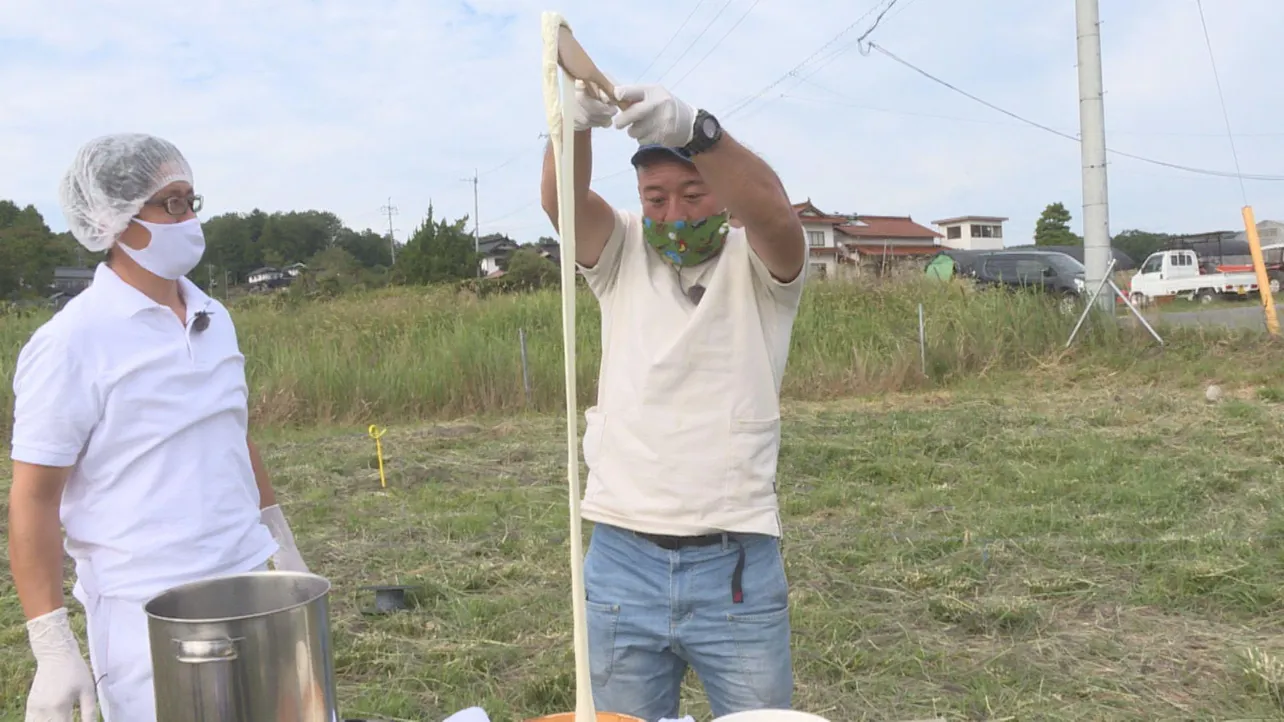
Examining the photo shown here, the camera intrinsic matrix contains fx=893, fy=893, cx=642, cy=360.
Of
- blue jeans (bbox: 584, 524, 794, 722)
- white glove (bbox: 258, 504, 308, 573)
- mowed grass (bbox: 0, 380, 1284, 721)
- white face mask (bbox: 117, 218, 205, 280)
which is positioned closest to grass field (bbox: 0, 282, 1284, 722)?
mowed grass (bbox: 0, 380, 1284, 721)

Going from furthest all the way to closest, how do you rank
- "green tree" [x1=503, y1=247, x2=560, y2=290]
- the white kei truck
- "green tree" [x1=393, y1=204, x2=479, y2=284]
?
"green tree" [x1=393, y1=204, x2=479, y2=284]
"green tree" [x1=503, y1=247, x2=560, y2=290]
the white kei truck

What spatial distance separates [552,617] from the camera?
339cm

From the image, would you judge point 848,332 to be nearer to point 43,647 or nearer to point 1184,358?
point 1184,358

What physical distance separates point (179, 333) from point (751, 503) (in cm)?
Result: 110

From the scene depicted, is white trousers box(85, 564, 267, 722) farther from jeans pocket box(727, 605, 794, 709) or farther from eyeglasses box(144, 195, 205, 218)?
jeans pocket box(727, 605, 794, 709)

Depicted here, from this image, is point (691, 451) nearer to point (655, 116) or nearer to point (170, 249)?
point (655, 116)

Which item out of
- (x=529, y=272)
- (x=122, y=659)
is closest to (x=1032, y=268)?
(x=529, y=272)

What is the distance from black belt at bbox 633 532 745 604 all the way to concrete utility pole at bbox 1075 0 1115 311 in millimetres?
9594

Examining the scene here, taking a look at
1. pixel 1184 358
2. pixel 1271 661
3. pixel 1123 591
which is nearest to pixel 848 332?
pixel 1184 358

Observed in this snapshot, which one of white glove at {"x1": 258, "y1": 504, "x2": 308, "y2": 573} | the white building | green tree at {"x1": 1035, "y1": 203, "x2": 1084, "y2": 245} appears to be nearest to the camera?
white glove at {"x1": 258, "y1": 504, "x2": 308, "y2": 573}

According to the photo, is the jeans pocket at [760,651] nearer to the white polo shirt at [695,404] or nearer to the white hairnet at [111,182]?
the white polo shirt at [695,404]

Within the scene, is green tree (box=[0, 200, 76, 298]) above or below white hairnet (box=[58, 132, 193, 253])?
above

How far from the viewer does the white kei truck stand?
67.7ft

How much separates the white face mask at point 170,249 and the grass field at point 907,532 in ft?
5.18
